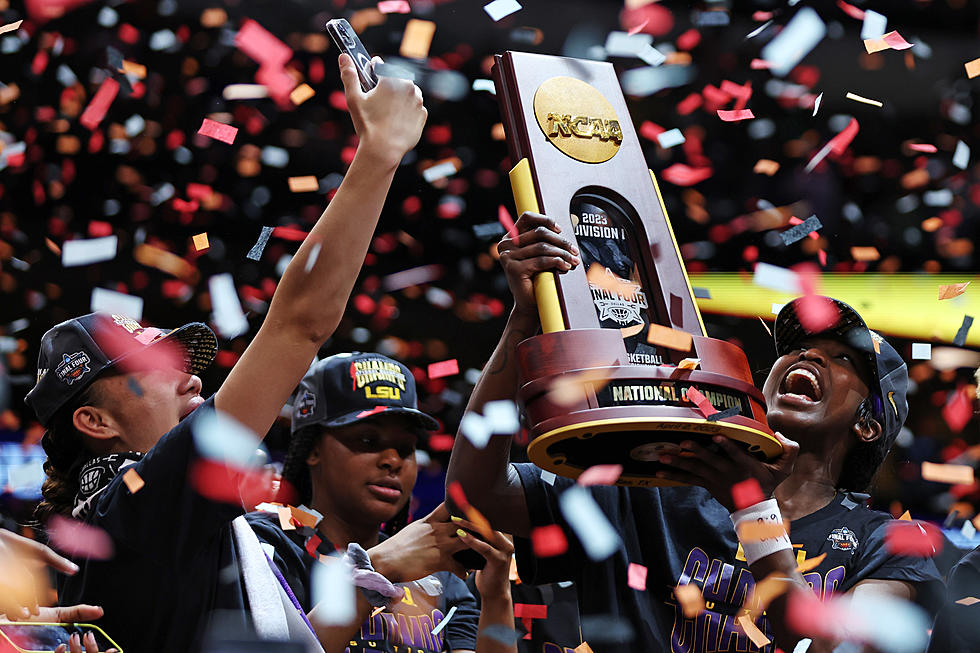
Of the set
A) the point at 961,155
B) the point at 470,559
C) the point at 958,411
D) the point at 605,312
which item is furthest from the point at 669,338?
the point at 958,411

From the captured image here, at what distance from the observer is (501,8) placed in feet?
12.6

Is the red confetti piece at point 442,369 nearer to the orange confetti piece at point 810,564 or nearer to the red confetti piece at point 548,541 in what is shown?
the red confetti piece at point 548,541

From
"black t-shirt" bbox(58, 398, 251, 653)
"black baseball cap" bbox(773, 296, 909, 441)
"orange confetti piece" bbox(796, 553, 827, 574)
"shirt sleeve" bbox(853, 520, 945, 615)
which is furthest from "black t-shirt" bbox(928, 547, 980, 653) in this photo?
"black t-shirt" bbox(58, 398, 251, 653)

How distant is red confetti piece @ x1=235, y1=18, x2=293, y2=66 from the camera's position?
13.0 ft

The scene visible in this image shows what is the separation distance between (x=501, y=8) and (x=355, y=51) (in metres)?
2.45

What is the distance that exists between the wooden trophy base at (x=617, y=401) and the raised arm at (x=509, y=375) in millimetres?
151

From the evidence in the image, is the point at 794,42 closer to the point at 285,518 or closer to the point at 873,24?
the point at 873,24

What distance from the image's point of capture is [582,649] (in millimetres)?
1996

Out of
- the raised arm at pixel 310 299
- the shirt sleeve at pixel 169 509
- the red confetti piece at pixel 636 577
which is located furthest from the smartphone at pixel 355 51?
the red confetti piece at pixel 636 577

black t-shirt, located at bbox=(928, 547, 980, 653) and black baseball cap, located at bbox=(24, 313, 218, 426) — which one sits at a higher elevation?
black baseball cap, located at bbox=(24, 313, 218, 426)

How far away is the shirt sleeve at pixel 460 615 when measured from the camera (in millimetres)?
2561

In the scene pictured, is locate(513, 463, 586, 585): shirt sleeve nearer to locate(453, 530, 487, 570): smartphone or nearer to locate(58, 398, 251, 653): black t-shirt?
locate(453, 530, 487, 570): smartphone

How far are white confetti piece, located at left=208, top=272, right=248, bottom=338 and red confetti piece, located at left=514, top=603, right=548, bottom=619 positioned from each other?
2.20m

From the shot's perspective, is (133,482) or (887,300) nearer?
(133,482)
